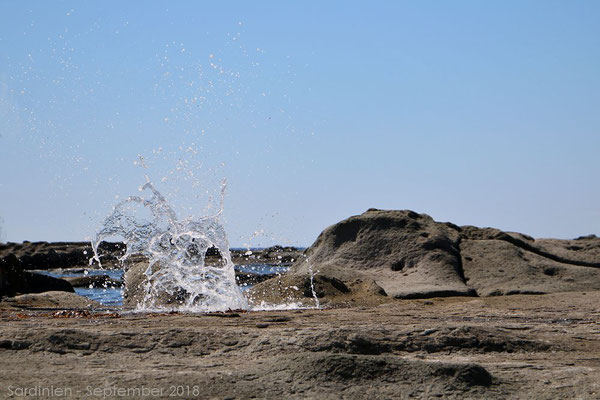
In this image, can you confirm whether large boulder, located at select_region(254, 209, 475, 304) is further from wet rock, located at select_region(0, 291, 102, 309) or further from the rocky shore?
wet rock, located at select_region(0, 291, 102, 309)

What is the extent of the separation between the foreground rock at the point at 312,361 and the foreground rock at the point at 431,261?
4218 mm

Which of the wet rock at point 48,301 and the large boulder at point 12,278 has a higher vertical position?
the large boulder at point 12,278

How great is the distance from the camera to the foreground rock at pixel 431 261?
404 inches

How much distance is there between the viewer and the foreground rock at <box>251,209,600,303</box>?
10250mm

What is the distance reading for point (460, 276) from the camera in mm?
11016

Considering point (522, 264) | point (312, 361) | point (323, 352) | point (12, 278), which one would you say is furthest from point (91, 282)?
point (312, 361)

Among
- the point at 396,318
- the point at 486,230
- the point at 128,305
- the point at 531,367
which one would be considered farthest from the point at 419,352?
the point at 486,230

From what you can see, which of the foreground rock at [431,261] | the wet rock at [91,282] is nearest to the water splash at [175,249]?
the foreground rock at [431,261]

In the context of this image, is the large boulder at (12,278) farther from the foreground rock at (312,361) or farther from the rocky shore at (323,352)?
the foreground rock at (312,361)

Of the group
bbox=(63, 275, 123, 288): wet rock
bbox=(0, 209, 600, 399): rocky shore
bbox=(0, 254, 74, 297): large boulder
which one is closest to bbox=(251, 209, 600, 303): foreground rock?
bbox=(0, 209, 600, 399): rocky shore

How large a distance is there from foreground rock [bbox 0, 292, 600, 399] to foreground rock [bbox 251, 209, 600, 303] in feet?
13.8

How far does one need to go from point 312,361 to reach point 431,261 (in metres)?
7.53

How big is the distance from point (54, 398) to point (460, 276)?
8308 mm

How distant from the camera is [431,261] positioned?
36.8ft
